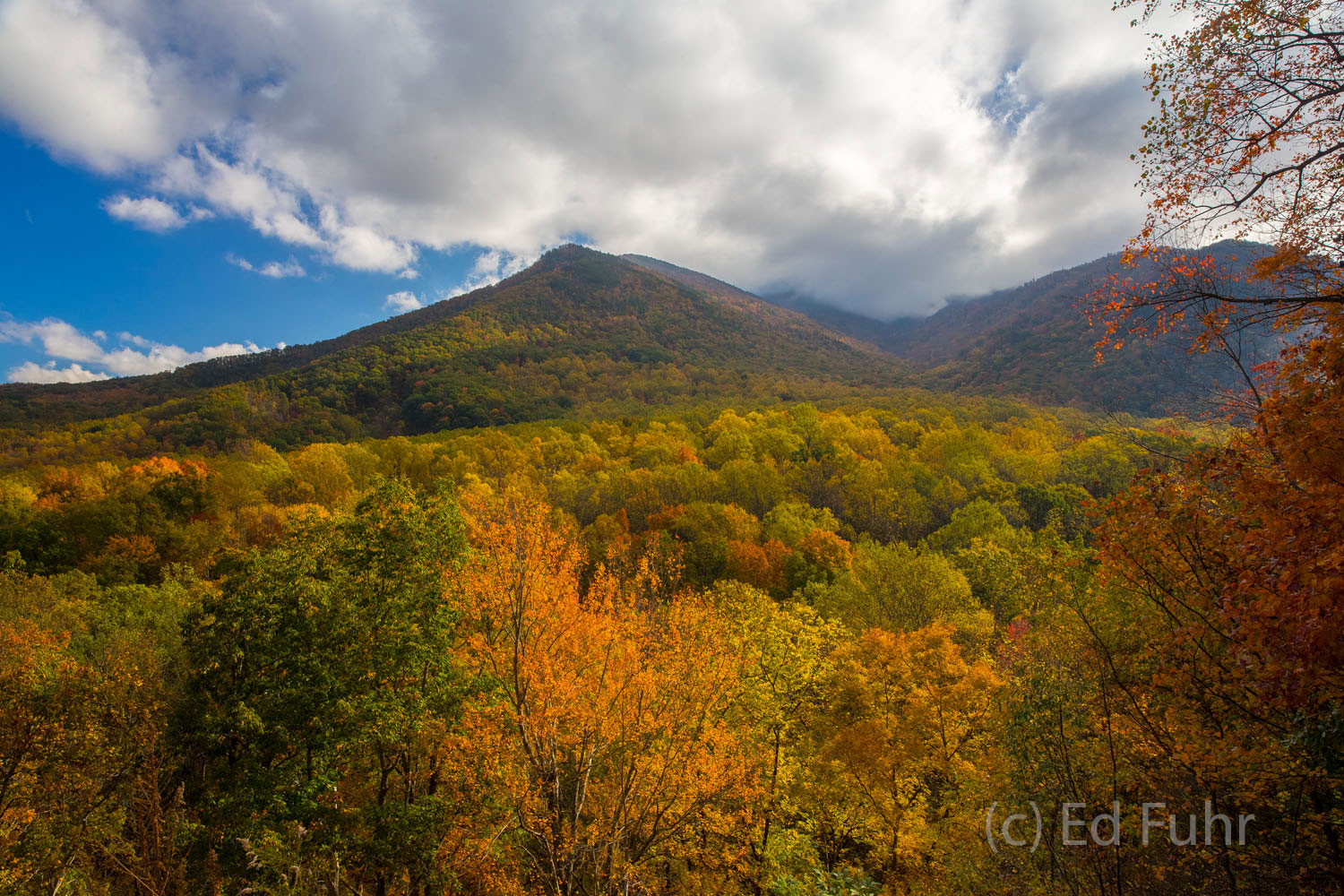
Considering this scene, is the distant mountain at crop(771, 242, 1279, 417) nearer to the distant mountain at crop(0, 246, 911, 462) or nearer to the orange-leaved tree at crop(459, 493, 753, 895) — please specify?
the orange-leaved tree at crop(459, 493, 753, 895)

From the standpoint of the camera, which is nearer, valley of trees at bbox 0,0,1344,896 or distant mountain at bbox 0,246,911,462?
valley of trees at bbox 0,0,1344,896

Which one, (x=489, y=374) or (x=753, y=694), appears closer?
(x=753, y=694)

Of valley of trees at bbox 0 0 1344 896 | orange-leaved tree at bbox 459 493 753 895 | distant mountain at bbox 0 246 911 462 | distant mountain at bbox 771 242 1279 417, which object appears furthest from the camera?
distant mountain at bbox 0 246 911 462

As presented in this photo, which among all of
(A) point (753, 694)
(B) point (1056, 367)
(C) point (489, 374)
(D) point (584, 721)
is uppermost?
(C) point (489, 374)

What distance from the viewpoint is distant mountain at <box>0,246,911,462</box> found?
78.7 meters

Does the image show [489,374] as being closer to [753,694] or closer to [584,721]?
[753,694]

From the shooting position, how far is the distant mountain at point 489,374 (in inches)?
3098

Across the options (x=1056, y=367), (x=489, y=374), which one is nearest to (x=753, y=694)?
(x=489, y=374)

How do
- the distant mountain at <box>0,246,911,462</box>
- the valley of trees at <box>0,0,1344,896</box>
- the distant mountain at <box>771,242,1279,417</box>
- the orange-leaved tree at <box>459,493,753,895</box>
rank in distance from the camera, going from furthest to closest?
the distant mountain at <box>0,246,911,462</box> → the distant mountain at <box>771,242,1279,417</box> → the orange-leaved tree at <box>459,493,753,895</box> → the valley of trees at <box>0,0,1344,896</box>

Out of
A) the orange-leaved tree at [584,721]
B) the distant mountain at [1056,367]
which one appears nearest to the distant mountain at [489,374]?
the distant mountain at [1056,367]

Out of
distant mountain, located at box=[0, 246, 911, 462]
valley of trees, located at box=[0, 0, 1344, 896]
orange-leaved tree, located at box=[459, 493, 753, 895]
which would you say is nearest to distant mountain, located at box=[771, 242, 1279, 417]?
valley of trees, located at box=[0, 0, 1344, 896]

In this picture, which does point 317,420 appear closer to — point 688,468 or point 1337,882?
point 688,468

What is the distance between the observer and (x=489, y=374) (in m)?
118

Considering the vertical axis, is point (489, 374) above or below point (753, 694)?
above
